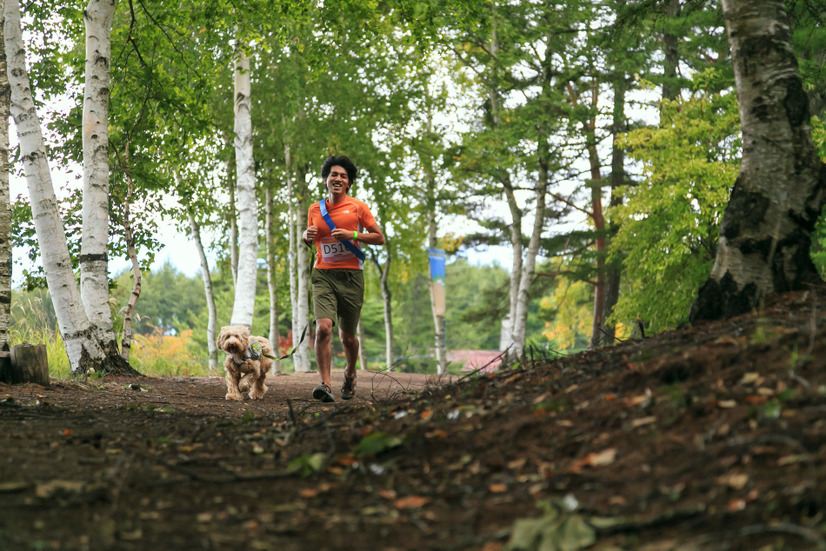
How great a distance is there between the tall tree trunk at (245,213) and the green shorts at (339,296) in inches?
161

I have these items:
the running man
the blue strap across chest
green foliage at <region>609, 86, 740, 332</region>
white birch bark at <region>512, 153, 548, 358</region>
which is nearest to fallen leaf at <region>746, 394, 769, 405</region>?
the running man

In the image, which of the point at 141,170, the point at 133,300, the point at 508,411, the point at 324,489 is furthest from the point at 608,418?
the point at 141,170

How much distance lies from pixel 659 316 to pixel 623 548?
52.9 feet

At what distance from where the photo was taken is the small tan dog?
7.66m

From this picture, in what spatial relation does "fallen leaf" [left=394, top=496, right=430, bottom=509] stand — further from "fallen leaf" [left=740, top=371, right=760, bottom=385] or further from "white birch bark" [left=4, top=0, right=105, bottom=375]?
"white birch bark" [left=4, top=0, right=105, bottom=375]

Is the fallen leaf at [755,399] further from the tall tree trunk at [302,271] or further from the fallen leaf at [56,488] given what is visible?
the tall tree trunk at [302,271]

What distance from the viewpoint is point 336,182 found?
737cm

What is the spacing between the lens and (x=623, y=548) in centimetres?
205

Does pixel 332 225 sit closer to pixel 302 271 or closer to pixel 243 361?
pixel 243 361

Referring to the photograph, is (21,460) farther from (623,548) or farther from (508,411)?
(623,548)

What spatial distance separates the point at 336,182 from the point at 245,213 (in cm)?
563

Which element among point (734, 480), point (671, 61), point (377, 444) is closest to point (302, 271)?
point (671, 61)

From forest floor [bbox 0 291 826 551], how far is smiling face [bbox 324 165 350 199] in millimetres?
3616

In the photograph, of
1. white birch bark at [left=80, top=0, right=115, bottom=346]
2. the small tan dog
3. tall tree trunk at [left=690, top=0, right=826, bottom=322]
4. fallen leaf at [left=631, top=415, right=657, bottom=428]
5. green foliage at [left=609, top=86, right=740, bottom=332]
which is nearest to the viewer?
fallen leaf at [left=631, top=415, right=657, bottom=428]
